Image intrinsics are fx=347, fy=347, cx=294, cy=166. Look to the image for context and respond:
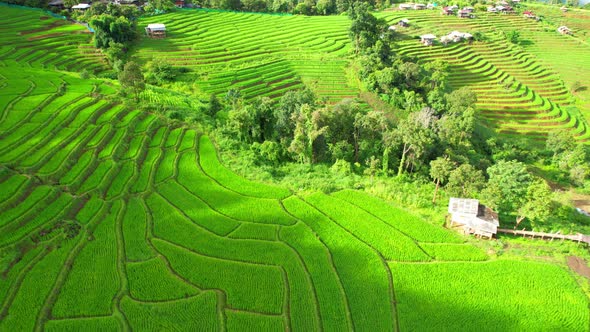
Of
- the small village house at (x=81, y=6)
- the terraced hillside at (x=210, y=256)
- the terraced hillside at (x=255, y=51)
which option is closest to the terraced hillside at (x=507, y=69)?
the terraced hillside at (x=255, y=51)

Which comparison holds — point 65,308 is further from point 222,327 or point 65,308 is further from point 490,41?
point 490,41

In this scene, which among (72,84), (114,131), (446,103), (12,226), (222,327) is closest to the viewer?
(222,327)

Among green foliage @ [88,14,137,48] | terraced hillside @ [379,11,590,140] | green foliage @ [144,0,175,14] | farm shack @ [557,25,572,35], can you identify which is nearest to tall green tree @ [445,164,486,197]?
terraced hillside @ [379,11,590,140]

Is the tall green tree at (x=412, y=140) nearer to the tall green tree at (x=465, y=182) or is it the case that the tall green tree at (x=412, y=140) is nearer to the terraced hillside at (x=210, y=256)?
the tall green tree at (x=465, y=182)

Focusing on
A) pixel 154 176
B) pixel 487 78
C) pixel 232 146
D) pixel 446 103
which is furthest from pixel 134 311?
pixel 487 78

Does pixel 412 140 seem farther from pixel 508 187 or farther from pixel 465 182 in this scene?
pixel 508 187
